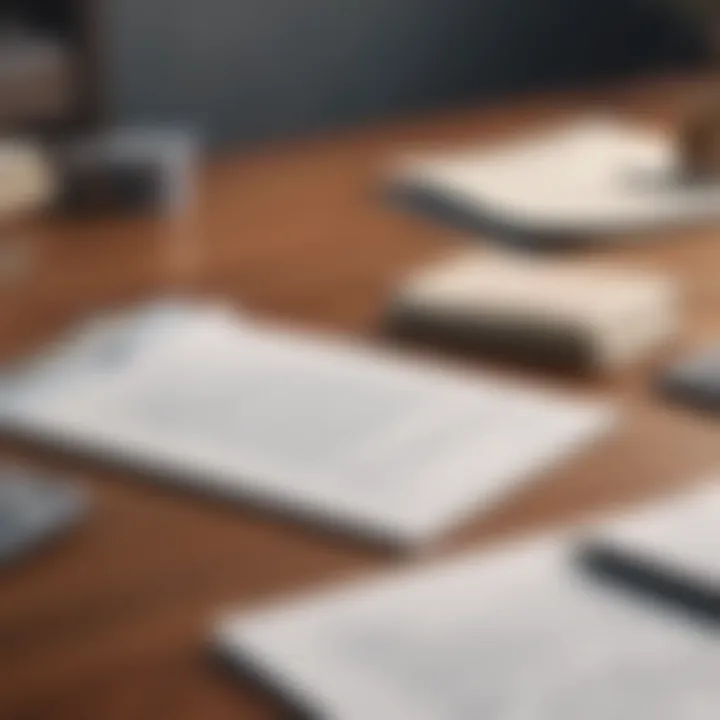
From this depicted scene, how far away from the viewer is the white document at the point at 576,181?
4.65ft

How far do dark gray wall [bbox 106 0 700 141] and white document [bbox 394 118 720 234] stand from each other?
87cm

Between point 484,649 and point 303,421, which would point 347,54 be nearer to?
point 303,421

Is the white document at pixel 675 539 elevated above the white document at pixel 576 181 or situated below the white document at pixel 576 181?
above

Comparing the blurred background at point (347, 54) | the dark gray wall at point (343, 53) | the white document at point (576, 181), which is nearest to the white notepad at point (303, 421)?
the white document at point (576, 181)

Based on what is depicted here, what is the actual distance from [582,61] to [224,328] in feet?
6.04

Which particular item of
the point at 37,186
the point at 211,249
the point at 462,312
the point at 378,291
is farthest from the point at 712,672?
the point at 37,186

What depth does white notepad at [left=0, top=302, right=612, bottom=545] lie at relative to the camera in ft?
2.92

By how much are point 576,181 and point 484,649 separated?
0.87 meters

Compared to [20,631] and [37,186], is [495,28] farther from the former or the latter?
[20,631]

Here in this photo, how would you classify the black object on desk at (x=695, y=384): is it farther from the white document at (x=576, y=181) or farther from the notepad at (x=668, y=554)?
the white document at (x=576, y=181)

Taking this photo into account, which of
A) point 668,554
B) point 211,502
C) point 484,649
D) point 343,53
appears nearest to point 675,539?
point 668,554

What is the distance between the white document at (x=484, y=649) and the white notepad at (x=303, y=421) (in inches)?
2.7

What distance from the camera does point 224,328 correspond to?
115 centimetres

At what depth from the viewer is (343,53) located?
8.76ft
